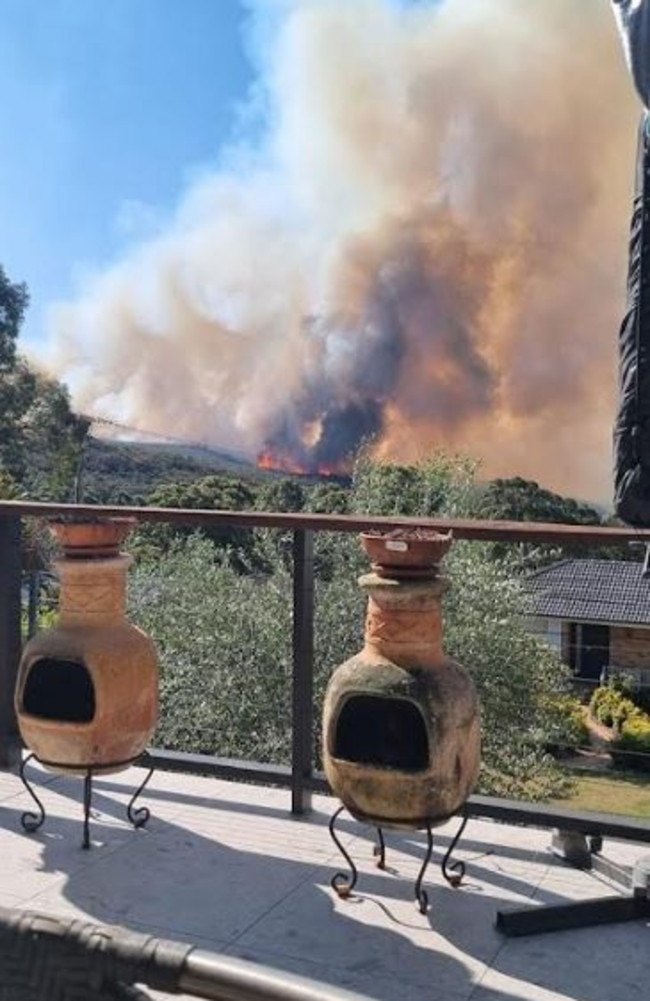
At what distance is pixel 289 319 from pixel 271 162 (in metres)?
4.95

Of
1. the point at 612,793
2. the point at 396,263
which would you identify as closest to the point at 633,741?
the point at 612,793

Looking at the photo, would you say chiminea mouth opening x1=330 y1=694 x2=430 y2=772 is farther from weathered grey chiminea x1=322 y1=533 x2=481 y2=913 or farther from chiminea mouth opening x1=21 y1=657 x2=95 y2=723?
chiminea mouth opening x1=21 y1=657 x2=95 y2=723

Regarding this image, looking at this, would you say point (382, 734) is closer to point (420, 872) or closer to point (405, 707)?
point (405, 707)

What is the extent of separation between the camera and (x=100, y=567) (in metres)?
2.47

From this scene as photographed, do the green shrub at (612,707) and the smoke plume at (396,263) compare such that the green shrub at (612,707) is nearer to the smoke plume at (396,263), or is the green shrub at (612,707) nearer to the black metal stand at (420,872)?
the smoke plume at (396,263)

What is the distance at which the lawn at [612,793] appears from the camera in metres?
11.5

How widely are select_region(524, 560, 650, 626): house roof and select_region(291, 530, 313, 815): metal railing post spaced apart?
12.2 meters

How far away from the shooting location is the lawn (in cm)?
1148

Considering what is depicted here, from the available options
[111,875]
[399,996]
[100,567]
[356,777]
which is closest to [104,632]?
[100,567]

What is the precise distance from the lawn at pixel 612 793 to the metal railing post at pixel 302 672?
9049mm

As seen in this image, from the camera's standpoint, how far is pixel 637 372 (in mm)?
1478

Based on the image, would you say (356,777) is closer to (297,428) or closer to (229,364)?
(297,428)

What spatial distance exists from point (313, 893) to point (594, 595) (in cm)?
1476

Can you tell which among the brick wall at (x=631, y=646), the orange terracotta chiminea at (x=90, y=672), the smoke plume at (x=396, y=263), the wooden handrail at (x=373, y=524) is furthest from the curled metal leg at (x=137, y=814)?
the smoke plume at (x=396, y=263)
